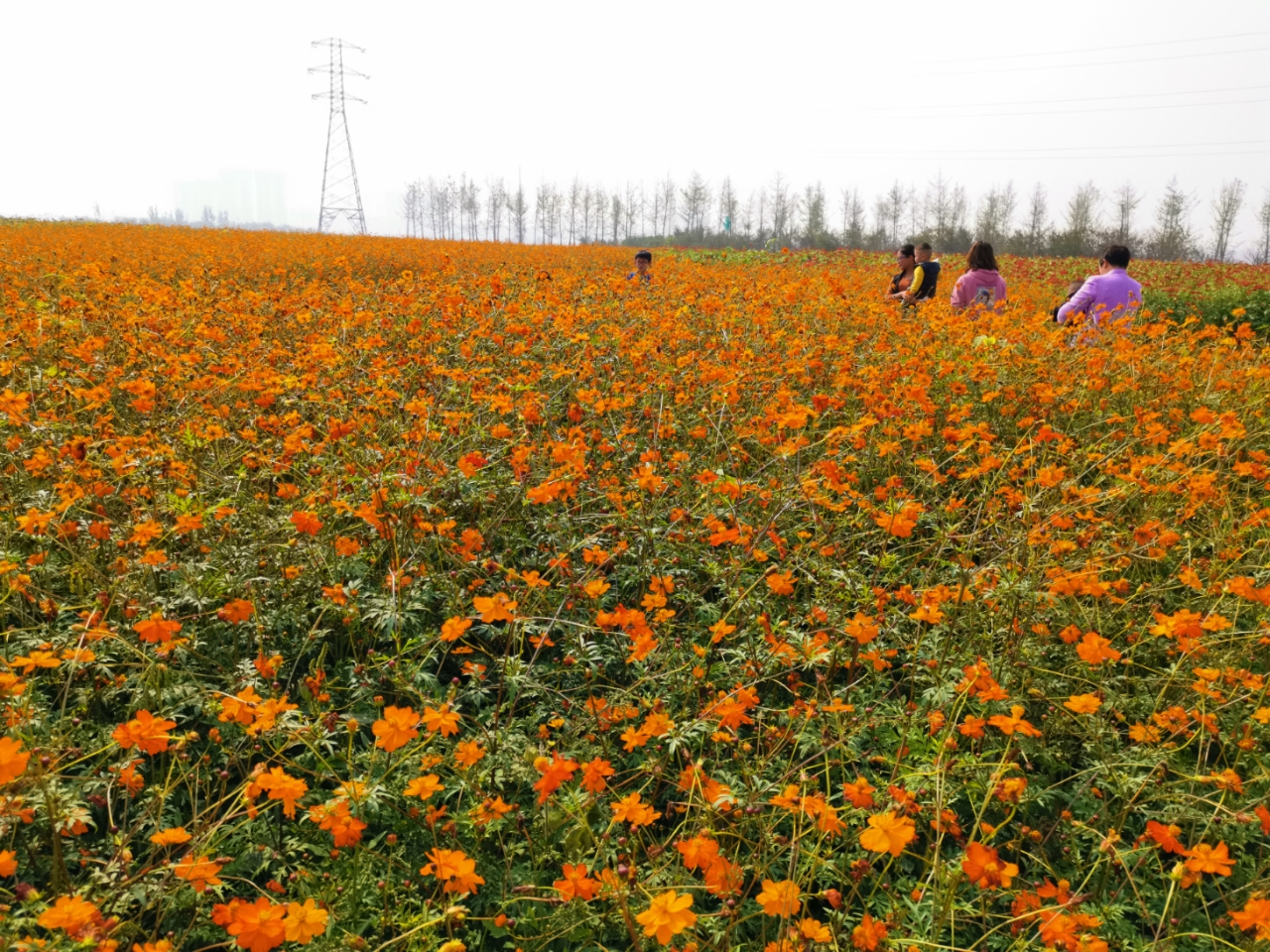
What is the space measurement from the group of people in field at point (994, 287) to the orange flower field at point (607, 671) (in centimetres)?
185

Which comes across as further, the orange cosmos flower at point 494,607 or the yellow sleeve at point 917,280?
the yellow sleeve at point 917,280

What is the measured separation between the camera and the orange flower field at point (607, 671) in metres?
1.39

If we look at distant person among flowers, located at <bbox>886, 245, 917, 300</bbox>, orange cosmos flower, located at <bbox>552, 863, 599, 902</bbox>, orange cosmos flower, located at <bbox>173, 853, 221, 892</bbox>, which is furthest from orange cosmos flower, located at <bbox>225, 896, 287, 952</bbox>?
distant person among flowers, located at <bbox>886, 245, 917, 300</bbox>

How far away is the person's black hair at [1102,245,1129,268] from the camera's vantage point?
5.96 m

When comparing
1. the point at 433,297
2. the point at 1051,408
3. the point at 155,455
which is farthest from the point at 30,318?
the point at 1051,408

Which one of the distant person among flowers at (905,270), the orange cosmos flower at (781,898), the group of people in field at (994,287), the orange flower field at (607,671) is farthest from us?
the distant person among flowers at (905,270)

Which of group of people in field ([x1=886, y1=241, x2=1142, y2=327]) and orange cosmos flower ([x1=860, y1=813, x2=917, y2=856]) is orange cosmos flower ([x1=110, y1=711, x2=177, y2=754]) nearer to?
orange cosmos flower ([x1=860, y1=813, x2=917, y2=856])

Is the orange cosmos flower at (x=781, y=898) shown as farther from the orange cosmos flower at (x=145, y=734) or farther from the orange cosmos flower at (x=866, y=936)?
the orange cosmos flower at (x=145, y=734)

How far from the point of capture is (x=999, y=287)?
680 centimetres

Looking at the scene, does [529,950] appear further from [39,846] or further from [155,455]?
[155,455]

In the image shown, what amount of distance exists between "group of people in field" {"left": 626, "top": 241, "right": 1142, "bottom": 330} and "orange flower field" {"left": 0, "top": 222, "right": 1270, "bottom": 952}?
6.07 ft

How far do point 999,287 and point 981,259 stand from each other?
322 millimetres

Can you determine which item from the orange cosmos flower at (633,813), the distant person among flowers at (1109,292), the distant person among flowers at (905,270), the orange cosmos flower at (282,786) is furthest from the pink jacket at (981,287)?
the orange cosmos flower at (282,786)

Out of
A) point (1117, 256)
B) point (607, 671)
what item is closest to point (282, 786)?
point (607, 671)
